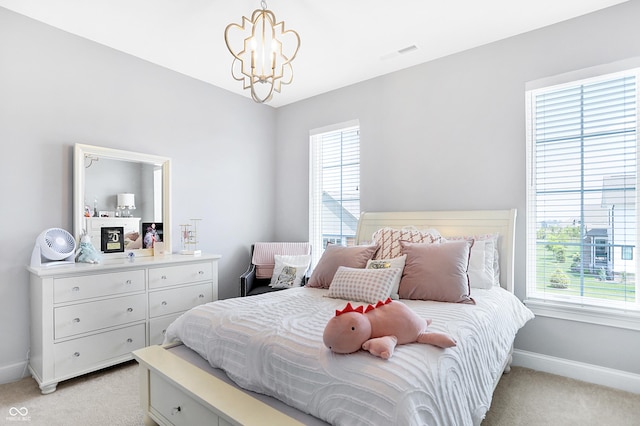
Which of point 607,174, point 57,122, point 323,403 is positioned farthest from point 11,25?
point 607,174

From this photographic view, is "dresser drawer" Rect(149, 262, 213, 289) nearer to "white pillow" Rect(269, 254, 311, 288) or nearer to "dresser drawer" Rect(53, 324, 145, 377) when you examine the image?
"dresser drawer" Rect(53, 324, 145, 377)

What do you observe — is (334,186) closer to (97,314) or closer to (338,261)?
(338,261)

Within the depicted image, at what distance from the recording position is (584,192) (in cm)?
253

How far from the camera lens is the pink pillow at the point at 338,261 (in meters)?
2.54

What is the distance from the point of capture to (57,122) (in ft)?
8.84

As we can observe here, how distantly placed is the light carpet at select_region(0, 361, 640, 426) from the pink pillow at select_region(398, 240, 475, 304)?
2.43 ft

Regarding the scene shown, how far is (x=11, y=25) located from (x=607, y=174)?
14.8 feet

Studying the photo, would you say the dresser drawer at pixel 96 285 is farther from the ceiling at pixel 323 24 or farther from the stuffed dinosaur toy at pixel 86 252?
the ceiling at pixel 323 24

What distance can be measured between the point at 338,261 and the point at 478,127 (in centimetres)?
172

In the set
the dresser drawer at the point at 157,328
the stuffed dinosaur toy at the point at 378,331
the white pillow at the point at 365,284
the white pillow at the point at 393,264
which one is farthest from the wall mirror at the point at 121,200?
the stuffed dinosaur toy at the point at 378,331

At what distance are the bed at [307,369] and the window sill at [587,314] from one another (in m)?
0.46

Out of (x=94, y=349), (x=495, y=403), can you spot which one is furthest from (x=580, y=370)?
(x=94, y=349)

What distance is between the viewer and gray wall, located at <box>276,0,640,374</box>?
2430 mm

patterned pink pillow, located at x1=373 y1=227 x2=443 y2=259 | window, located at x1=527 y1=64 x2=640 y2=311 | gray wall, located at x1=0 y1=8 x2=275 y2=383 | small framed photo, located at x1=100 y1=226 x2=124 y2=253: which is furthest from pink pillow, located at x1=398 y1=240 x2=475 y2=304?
small framed photo, located at x1=100 y1=226 x2=124 y2=253
